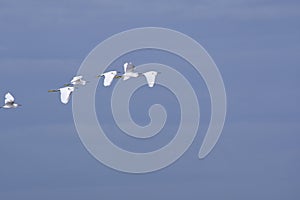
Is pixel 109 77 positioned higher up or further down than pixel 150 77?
further down

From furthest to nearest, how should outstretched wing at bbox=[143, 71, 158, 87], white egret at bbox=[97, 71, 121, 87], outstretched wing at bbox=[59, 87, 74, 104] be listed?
outstretched wing at bbox=[143, 71, 158, 87], outstretched wing at bbox=[59, 87, 74, 104], white egret at bbox=[97, 71, 121, 87]

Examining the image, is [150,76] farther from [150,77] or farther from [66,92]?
[66,92]

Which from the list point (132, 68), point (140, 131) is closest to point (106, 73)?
point (132, 68)

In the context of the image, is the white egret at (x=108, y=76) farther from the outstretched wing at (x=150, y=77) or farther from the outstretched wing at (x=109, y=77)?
the outstretched wing at (x=150, y=77)

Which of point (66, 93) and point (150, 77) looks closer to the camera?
point (66, 93)

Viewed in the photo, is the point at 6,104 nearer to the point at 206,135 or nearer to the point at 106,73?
the point at 106,73

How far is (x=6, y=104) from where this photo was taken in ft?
327

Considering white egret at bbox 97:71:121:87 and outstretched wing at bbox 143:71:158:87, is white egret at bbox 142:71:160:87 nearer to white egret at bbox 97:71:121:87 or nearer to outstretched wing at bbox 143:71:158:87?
outstretched wing at bbox 143:71:158:87

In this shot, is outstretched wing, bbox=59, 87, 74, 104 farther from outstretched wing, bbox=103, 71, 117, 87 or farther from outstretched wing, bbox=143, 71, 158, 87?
outstretched wing, bbox=143, 71, 158, 87

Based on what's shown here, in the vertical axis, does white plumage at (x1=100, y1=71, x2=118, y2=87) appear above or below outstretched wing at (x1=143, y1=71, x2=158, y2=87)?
below

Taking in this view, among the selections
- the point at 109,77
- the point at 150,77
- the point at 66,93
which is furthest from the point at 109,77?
the point at 150,77

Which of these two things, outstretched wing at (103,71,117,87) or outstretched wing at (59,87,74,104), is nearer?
outstretched wing at (103,71,117,87)

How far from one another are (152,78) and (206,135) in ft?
30.9

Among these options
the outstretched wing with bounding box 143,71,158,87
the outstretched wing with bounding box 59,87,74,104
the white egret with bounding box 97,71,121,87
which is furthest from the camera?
the outstretched wing with bounding box 143,71,158,87
